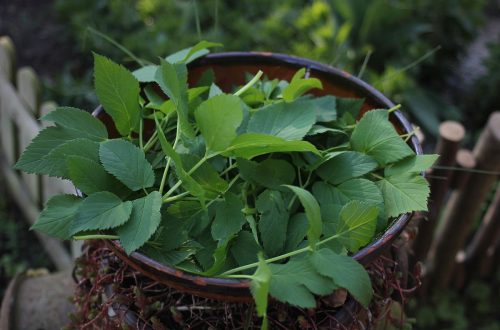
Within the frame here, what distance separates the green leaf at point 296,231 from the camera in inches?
25.5

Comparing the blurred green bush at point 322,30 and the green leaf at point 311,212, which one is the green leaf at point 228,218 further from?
the blurred green bush at point 322,30

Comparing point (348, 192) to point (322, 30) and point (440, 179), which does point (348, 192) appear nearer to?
point (440, 179)

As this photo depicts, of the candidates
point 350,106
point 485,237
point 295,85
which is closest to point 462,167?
point 485,237

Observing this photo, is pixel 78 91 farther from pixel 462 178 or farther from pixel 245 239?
pixel 245 239

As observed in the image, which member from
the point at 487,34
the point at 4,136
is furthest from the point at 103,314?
the point at 487,34

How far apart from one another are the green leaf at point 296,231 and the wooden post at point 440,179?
0.67 metres

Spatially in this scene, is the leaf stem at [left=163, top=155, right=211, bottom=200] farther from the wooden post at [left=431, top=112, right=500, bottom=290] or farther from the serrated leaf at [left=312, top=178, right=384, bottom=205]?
the wooden post at [left=431, top=112, right=500, bottom=290]

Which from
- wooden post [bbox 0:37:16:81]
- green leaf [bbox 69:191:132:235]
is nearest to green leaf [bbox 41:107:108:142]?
green leaf [bbox 69:191:132:235]

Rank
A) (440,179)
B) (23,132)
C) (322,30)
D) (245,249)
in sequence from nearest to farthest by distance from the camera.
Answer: (245,249), (440,179), (23,132), (322,30)

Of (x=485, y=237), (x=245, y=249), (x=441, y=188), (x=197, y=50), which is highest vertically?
(x=197, y=50)

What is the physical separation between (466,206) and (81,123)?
1.12 meters

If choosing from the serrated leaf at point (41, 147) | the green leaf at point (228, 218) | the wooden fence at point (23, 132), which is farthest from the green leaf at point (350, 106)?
the wooden fence at point (23, 132)

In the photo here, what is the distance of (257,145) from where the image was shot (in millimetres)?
627

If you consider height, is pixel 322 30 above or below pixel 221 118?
below
